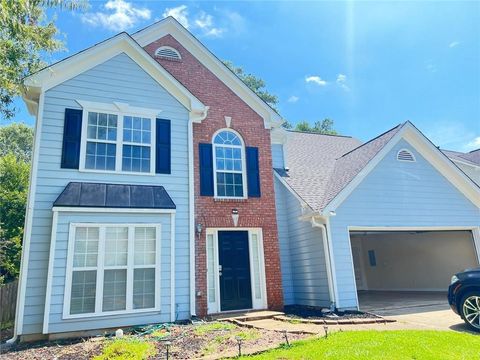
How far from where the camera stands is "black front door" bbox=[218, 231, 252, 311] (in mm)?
9633

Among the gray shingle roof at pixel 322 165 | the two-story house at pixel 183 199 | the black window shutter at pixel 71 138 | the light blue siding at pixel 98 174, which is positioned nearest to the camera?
the light blue siding at pixel 98 174

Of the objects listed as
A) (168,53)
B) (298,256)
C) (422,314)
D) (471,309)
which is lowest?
(422,314)

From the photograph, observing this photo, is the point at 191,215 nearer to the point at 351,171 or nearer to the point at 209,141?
the point at 209,141

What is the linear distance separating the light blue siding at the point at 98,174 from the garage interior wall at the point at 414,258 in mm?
9148

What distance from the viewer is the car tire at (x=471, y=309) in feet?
23.1

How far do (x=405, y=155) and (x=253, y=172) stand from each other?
5173 millimetres

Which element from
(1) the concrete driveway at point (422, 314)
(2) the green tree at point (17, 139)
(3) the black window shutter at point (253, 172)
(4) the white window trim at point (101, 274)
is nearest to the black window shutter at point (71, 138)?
(4) the white window trim at point (101, 274)

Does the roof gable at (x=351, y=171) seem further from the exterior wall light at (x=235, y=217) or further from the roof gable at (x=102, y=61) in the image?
the roof gable at (x=102, y=61)

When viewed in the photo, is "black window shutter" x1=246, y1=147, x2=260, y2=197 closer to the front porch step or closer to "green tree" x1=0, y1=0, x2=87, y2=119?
the front porch step

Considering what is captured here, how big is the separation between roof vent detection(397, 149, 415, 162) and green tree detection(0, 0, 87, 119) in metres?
10.0

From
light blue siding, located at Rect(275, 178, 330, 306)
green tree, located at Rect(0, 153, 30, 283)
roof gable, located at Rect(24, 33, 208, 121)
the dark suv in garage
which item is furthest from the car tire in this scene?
green tree, located at Rect(0, 153, 30, 283)

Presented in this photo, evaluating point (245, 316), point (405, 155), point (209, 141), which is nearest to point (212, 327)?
point (245, 316)

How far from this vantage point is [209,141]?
413 inches

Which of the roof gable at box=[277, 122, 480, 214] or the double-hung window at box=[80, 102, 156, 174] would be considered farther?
the roof gable at box=[277, 122, 480, 214]
